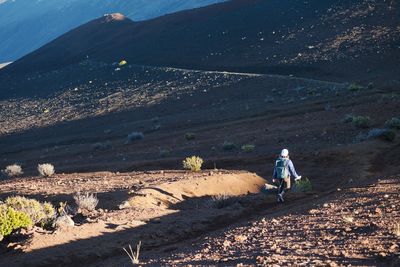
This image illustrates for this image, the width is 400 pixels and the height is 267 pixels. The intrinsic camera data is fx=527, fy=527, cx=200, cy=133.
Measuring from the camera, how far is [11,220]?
11414 millimetres

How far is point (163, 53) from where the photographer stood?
6669cm

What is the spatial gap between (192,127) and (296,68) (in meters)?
18.2

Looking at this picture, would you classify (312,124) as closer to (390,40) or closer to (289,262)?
(289,262)

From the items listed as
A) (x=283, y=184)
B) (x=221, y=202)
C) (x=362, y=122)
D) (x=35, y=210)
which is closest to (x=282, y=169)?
(x=283, y=184)

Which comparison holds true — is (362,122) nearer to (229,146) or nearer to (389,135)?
(389,135)

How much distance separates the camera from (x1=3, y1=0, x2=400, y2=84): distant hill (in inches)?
1866

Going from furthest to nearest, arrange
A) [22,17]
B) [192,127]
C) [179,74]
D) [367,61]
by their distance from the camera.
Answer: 1. [22,17]
2. [179,74]
3. [367,61]
4. [192,127]

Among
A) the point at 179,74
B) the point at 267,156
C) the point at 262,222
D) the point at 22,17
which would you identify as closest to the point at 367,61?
the point at 179,74

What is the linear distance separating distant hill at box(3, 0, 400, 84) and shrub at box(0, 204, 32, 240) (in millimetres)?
33970

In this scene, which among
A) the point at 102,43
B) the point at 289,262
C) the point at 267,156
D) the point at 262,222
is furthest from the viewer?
the point at 102,43

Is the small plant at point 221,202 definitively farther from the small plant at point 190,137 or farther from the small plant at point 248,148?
the small plant at point 190,137

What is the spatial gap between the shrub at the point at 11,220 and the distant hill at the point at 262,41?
111 feet

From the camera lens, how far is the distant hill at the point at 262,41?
47.4 meters

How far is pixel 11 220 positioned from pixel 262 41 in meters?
50.3
